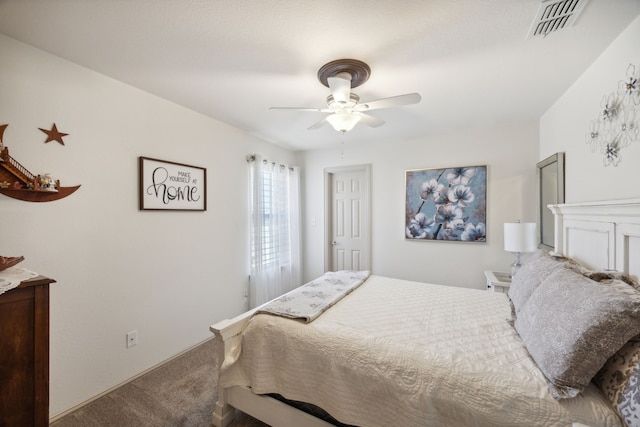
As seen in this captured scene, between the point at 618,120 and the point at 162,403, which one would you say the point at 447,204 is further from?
the point at 162,403

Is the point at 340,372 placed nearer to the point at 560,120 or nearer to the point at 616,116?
the point at 616,116

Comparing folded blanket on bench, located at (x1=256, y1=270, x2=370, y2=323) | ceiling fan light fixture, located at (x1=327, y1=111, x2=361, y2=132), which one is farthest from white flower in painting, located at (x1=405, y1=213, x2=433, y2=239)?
ceiling fan light fixture, located at (x1=327, y1=111, x2=361, y2=132)

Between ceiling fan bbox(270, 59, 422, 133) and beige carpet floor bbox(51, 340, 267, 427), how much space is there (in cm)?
210

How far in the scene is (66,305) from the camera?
1710 mm

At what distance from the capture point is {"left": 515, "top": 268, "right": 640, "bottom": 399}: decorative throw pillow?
92 centimetres

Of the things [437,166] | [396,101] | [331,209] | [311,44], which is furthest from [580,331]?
[331,209]

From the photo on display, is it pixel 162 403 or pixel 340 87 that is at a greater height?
pixel 340 87

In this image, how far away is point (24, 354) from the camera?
3.93ft

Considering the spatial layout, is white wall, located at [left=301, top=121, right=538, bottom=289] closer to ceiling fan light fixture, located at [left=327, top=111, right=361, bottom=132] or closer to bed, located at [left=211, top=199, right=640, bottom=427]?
bed, located at [left=211, top=199, right=640, bottom=427]

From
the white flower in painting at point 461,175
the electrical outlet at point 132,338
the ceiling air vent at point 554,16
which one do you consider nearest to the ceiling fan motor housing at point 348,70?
the ceiling air vent at point 554,16

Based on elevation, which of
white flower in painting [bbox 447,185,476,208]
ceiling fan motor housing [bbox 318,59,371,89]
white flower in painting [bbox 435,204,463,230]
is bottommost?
white flower in painting [bbox 435,204,463,230]

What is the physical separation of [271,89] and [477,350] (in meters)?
2.19

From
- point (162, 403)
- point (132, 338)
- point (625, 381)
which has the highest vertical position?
point (625, 381)

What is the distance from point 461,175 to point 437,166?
30 cm
